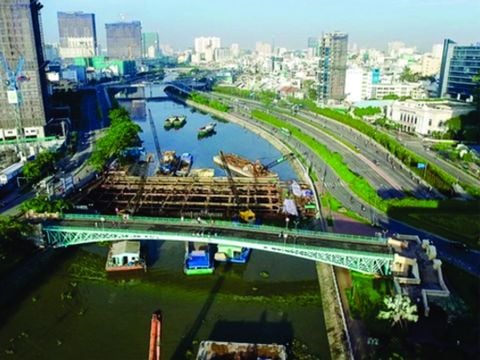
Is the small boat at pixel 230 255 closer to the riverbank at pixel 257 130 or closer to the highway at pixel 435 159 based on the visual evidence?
the riverbank at pixel 257 130

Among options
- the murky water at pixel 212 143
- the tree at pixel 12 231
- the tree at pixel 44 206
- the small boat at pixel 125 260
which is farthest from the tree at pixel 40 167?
the small boat at pixel 125 260

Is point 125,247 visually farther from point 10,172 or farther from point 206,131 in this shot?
point 206,131

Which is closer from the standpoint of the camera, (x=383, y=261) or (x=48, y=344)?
(x=48, y=344)

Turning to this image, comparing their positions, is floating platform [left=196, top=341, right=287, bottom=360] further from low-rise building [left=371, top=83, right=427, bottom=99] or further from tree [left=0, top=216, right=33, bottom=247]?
low-rise building [left=371, top=83, right=427, bottom=99]

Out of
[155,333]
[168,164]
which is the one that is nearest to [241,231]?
[155,333]

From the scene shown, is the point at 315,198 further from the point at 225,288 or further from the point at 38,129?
the point at 38,129

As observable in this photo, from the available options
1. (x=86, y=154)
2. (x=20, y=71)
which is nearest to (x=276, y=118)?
(x=86, y=154)
